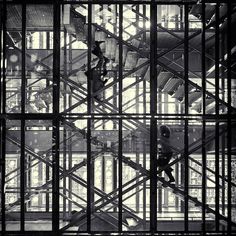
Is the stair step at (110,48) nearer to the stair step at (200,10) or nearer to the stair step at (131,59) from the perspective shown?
the stair step at (131,59)

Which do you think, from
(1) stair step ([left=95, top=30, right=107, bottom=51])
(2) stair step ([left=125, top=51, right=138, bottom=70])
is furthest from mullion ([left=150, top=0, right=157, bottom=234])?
(2) stair step ([left=125, top=51, right=138, bottom=70])

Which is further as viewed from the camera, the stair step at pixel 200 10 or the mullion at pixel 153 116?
the stair step at pixel 200 10

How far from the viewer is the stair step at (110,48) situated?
1162 cm

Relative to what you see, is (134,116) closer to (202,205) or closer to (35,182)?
(202,205)

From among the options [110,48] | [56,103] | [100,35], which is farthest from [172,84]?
[56,103]

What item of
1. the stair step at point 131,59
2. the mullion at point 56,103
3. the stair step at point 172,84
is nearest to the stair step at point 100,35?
the stair step at point 131,59

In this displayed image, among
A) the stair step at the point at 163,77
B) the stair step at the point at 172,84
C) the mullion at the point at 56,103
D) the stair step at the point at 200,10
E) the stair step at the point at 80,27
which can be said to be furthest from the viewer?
the stair step at the point at 172,84

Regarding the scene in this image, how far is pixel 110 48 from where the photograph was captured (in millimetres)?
12102

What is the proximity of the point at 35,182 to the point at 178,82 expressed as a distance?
26.3 ft

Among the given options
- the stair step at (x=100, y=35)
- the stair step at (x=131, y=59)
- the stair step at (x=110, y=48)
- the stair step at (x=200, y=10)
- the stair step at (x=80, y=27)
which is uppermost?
the stair step at (x=200, y=10)

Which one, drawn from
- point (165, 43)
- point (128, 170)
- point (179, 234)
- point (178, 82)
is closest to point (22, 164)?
point (179, 234)

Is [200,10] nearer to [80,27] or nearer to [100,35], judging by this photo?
[100,35]

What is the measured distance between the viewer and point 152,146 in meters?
10.2

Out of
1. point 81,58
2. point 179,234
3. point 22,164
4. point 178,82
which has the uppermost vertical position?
point 81,58
